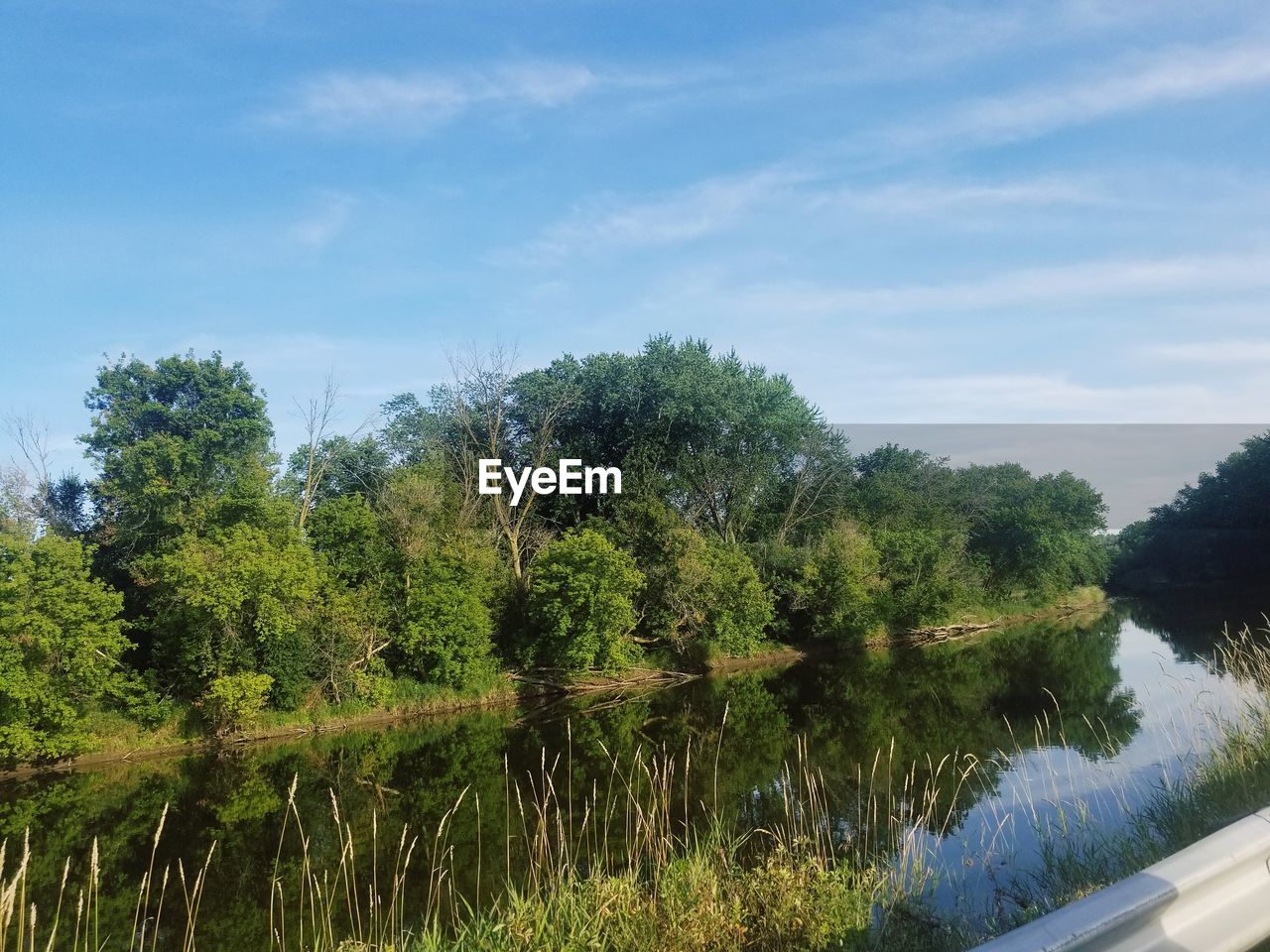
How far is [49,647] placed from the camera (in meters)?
17.8

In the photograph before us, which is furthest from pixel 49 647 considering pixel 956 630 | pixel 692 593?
pixel 956 630

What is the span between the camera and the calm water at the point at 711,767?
971 cm

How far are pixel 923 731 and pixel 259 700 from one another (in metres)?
14.7

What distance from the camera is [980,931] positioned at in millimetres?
5387

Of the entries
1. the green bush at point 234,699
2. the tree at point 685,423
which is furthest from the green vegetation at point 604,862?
the tree at point 685,423

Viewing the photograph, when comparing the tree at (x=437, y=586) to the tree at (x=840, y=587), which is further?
the tree at (x=840, y=587)

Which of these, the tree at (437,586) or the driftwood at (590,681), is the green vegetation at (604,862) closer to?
the tree at (437,586)

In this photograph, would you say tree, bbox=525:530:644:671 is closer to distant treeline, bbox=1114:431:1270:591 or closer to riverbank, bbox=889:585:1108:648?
→ riverbank, bbox=889:585:1108:648

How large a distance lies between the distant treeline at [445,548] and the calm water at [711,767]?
2.12 meters

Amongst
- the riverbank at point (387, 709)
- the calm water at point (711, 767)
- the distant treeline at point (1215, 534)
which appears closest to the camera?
the calm water at point (711, 767)

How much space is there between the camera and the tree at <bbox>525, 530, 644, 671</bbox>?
2509 centimetres

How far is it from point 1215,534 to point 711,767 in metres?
44.7

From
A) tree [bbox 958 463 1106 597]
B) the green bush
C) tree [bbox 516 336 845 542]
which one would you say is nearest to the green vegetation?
the green bush

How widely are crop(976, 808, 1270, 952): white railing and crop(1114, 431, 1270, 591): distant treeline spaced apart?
53481mm
